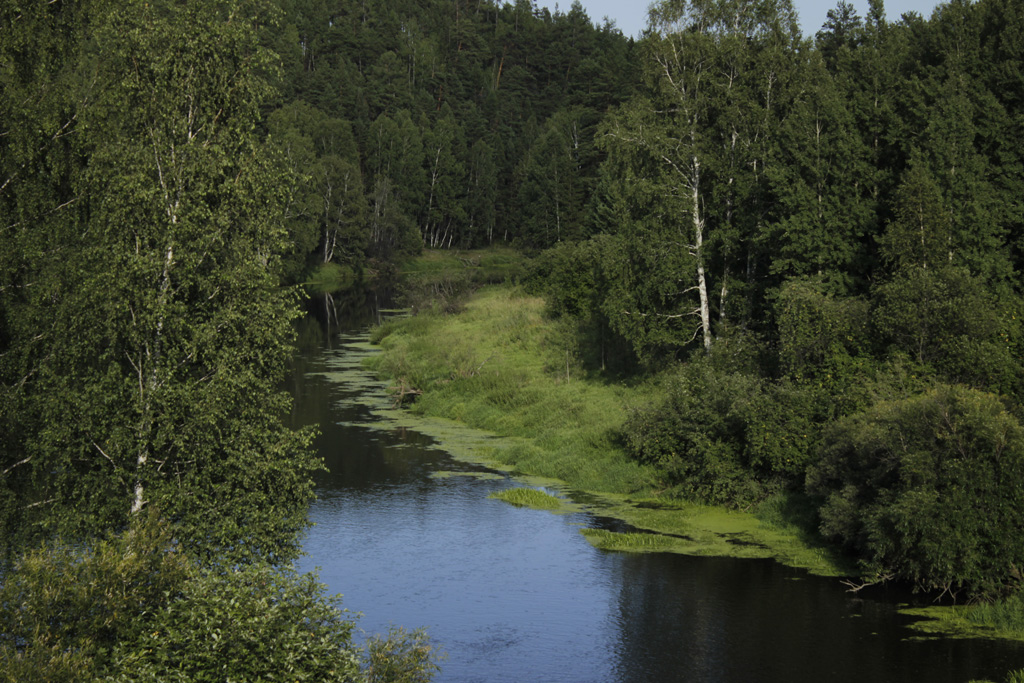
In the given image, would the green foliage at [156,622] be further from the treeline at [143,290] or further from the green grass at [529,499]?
the green grass at [529,499]

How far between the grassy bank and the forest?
1057 mm

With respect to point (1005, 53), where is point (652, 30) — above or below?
above

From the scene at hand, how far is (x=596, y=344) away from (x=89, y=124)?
31.0m

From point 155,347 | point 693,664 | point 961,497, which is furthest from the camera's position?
point 961,497

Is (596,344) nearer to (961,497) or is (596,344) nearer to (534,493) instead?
(534,493)

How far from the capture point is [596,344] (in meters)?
48.7

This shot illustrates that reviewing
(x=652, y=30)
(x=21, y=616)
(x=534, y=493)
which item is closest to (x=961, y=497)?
(x=534, y=493)

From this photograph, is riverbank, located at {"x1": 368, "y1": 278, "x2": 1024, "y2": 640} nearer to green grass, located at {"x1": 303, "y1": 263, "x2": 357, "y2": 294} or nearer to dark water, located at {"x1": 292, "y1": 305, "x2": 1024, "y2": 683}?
dark water, located at {"x1": 292, "y1": 305, "x2": 1024, "y2": 683}

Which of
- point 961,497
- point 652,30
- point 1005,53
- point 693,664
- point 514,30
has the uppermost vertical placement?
point 514,30

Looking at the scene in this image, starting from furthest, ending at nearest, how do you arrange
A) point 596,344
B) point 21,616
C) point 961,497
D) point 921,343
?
point 596,344 < point 921,343 < point 961,497 < point 21,616

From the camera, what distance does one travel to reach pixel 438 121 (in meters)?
139

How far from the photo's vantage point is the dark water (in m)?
21.0

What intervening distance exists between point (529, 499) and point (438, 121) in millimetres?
112817

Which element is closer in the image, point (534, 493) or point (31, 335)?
point (31, 335)
